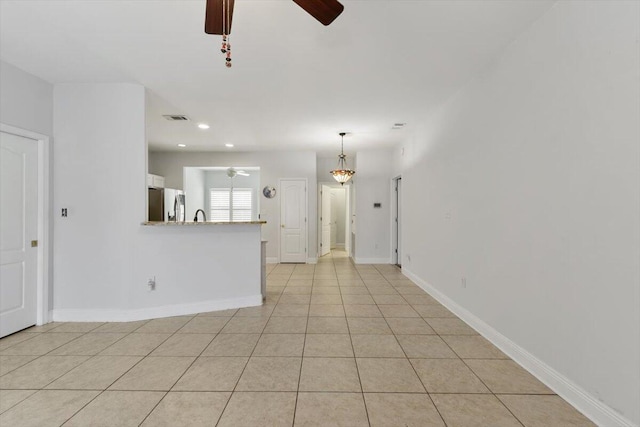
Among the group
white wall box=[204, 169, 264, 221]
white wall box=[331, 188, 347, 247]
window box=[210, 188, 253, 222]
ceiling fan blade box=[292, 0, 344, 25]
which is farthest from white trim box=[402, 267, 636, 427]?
window box=[210, 188, 253, 222]

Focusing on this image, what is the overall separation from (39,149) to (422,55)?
4.12 m

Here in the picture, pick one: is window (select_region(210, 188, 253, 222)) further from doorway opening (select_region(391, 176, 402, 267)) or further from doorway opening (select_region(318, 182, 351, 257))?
doorway opening (select_region(391, 176, 402, 267))

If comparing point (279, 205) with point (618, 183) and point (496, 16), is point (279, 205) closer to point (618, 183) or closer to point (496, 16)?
point (496, 16)

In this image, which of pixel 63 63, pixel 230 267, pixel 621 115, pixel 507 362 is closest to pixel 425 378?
pixel 507 362

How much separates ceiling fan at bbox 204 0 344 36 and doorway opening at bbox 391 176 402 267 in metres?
5.36

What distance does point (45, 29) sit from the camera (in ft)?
7.80

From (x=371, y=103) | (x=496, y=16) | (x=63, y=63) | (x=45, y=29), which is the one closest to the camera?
(x=496, y=16)

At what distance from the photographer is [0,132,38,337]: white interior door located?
2922mm

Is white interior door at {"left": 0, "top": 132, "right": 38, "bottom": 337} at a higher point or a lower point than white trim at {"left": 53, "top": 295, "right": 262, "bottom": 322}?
higher

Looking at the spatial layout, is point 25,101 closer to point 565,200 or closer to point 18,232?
point 18,232

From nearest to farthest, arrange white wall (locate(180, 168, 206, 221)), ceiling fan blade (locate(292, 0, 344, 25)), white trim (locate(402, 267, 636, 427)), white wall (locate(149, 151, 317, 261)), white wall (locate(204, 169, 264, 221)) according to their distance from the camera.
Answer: ceiling fan blade (locate(292, 0, 344, 25))
white trim (locate(402, 267, 636, 427))
white wall (locate(149, 151, 317, 261))
white wall (locate(180, 168, 206, 221))
white wall (locate(204, 169, 264, 221))

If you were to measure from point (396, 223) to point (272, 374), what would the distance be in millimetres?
5186

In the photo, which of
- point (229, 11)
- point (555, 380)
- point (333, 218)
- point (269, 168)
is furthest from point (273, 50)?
point (333, 218)

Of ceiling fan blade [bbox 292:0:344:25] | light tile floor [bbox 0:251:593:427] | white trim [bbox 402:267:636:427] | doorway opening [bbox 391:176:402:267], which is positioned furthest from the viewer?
doorway opening [bbox 391:176:402:267]
